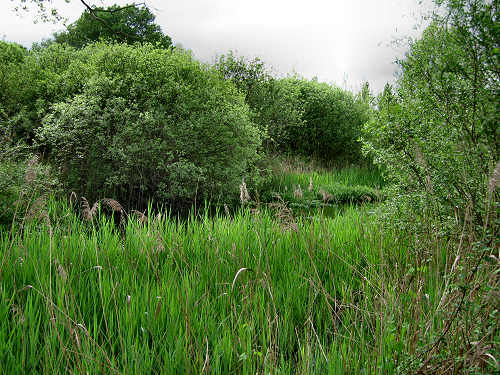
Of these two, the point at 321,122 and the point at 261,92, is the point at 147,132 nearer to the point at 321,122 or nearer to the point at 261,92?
the point at 261,92

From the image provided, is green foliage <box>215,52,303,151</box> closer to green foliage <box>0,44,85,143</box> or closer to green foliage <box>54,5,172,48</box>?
green foliage <box>0,44,85,143</box>

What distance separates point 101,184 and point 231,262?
4.58 meters

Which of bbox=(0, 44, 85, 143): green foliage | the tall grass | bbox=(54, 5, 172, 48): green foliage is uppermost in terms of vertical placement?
bbox=(54, 5, 172, 48): green foliage

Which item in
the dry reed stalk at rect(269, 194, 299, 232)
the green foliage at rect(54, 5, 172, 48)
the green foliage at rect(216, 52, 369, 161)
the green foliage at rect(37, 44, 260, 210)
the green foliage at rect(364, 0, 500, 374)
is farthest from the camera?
the green foliage at rect(54, 5, 172, 48)

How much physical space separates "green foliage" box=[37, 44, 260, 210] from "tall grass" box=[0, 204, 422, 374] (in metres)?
2.87

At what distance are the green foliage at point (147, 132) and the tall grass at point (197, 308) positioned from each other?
2869mm

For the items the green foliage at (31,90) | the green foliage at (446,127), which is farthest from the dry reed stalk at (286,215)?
the green foliage at (31,90)

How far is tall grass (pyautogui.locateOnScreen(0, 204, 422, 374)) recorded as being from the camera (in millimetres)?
1949

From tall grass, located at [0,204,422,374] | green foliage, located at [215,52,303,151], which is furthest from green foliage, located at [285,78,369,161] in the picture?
tall grass, located at [0,204,422,374]

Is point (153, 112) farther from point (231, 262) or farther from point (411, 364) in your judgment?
point (411, 364)

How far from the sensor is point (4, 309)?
242 centimetres

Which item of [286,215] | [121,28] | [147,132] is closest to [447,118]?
[286,215]

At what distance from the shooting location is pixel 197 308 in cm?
255

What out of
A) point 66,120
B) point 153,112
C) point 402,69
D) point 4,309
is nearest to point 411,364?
point 4,309
